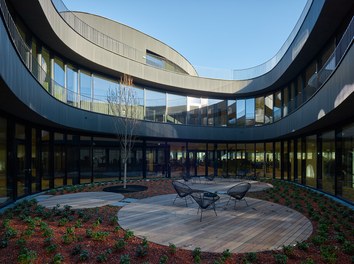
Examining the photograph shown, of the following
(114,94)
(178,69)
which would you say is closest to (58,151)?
(114,94)

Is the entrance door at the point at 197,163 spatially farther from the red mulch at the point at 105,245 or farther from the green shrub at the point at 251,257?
the green shrub at the point at 251,257

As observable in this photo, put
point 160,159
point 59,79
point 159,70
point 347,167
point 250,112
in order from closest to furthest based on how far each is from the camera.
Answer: point 347,167 < point 59,79 < point 159,70 < point 160,159 < point 250,112

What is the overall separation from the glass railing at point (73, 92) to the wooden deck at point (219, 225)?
5.25 m

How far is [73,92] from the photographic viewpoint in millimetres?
14867

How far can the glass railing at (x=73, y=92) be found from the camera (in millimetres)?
7719

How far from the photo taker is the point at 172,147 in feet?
71.3

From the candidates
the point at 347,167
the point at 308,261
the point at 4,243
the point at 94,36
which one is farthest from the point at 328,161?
the point at 94,36

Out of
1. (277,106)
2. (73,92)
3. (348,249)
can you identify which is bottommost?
(348,249)

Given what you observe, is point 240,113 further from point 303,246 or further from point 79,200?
point 303,246

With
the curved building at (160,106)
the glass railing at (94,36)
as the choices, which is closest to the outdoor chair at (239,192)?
the curved building at (160,106)

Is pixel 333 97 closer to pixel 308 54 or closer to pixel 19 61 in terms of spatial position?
pixel 308 54

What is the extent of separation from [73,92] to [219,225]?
11419 mm

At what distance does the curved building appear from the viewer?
943cm

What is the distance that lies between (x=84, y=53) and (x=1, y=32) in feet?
29.9
